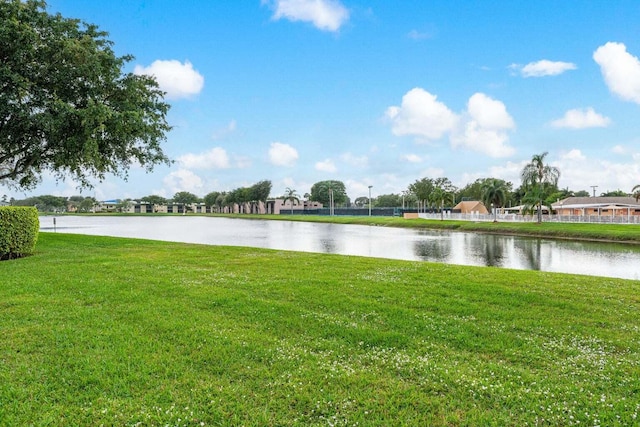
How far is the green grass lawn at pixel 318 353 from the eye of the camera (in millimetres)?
3500

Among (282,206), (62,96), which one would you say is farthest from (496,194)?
(282,206)

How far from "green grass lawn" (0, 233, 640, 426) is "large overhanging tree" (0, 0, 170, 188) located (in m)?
8.27

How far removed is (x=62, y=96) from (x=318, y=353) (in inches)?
667

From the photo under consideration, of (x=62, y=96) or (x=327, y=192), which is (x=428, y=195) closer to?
(x=327, y=192)

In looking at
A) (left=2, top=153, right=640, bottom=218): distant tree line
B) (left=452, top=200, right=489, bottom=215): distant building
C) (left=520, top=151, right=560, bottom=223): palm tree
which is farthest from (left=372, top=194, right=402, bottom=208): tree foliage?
(left=520, top=151, right=560, bottom=223): palm tree

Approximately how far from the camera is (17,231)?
13.4 meters

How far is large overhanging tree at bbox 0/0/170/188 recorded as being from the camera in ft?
47.8

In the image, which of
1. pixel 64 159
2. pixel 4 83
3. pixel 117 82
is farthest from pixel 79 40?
pixel 64 159

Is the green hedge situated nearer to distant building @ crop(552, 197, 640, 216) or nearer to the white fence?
the white fence

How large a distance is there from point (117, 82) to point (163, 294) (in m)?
13.6

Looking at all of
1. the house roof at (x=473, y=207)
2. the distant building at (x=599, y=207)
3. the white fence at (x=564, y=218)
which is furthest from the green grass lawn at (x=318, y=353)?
the house roof at (x=473, y=207)

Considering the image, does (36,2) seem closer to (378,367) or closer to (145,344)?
(145,344)

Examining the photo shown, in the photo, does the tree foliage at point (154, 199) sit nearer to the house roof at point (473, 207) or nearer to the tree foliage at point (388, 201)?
the tree foliage at point (388, 201)

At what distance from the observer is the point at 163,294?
7727 mm
